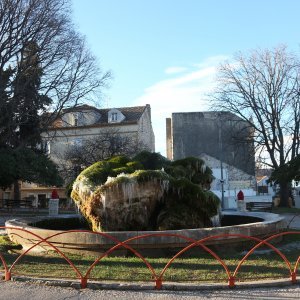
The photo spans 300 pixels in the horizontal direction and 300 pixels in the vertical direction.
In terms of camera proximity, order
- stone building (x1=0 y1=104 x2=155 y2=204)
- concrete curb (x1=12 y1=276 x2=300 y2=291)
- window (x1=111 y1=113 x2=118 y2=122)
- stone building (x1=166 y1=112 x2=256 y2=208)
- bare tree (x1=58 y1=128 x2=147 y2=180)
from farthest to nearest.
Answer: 1. stone building (x1=166 y1=112 x2=256 y2=208)
2. window (x1=111 y1=113 x2=118 y2=122)
3. stone building (x1=0 y1=104 x2=155 y2=204)
4. bare tree (x1=58 y1=128 x2=147 y2=180)
5. concrete curb (x1=12 y1=276 x2=300 y2=291)

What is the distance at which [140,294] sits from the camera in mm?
6984

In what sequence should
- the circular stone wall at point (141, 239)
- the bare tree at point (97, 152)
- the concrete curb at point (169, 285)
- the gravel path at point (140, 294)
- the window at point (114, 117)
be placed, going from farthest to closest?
1. the window at point (114, 117)
2. the bare tree at point (97, 152)
3. the circular stone wall at point (141, 239)
4. the concrete curb at point (169, 285)
5. the gravel path at point (140, 294)

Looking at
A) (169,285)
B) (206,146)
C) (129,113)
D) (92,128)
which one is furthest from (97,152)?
(169,285)

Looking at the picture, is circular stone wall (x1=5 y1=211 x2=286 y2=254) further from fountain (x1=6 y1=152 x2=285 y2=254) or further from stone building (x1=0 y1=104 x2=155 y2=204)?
stone building (x1=0 y1=104 x2=155 y2=204)

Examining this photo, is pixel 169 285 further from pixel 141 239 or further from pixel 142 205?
pixel 142 205

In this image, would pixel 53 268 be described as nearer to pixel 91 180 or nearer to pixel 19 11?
pixel 91 180

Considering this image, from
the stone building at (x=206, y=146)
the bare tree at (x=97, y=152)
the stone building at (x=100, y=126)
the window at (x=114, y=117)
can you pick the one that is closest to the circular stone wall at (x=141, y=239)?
the bare tree at (x=97, y=152)

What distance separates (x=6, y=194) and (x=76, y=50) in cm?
2652

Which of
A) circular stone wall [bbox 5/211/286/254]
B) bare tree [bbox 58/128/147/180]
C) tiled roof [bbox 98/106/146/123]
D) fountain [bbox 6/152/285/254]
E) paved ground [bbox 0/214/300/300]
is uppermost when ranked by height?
tiled roof [bbox 98/106/146/123]

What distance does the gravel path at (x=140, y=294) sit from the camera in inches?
269

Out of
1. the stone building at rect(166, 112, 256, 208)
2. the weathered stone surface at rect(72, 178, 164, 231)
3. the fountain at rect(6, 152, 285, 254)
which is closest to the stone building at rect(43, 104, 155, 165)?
the stone building at rect(166, 112, 256, 208)

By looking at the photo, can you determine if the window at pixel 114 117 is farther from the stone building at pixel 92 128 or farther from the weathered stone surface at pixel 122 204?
the weathered stone surface at pixel 122 204

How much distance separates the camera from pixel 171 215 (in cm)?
1254

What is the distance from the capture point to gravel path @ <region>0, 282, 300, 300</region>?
22.4ft
